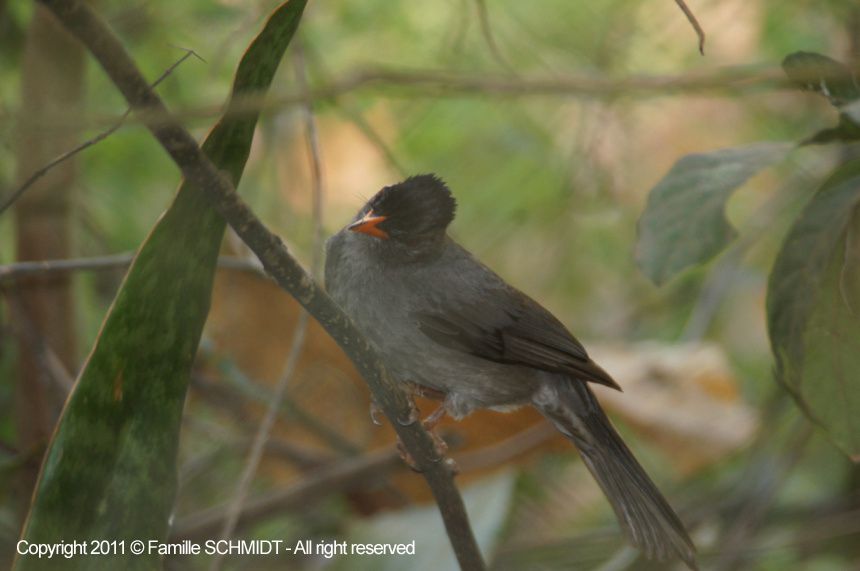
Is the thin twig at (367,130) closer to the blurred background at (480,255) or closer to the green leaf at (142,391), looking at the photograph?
the blurred background at (480,255)

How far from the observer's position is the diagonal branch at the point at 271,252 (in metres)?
0.84

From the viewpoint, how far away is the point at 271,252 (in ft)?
3.41

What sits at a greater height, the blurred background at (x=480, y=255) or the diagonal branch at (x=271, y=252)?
the blurred background at (x=480, y=255)

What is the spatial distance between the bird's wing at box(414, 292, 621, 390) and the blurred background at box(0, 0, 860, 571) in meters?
0.59

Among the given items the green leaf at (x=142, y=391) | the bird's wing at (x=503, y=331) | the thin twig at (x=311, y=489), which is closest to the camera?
the green leaf at (x=142, y=391)

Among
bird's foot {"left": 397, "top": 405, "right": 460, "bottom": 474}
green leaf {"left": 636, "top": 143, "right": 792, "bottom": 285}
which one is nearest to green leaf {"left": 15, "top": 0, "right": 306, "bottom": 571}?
bird's foot {"left": 397, "top": 405, "right": 460, "bottom": 474}

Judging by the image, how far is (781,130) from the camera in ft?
12.0

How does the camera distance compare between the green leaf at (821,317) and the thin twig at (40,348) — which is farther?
the thin twig at (40,348)

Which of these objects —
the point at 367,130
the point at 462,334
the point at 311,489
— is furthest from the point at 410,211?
the point at 311,489

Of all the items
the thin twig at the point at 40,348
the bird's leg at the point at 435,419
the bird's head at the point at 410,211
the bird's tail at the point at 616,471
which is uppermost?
the thin twig at the point at 40,348

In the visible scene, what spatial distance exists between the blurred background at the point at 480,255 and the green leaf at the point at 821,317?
29.7 inches

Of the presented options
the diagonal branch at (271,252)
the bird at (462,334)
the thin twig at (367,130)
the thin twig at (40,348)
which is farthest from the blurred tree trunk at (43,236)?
the diagonal branch at (271,252)

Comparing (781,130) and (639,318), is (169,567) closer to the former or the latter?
(639,318)

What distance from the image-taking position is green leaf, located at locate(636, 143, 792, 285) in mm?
1566
